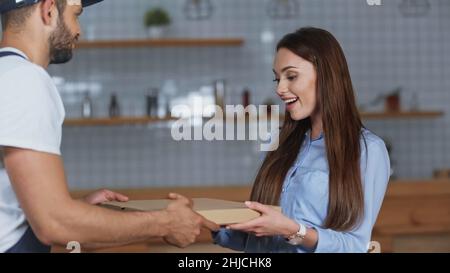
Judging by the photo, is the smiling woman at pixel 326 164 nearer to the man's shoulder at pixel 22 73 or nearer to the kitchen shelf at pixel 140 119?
the man's shoulder at pixel 22 73

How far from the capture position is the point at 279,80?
4.29 ft

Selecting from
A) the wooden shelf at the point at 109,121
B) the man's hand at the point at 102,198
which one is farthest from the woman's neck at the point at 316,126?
the wooden shelf at the point at 109,121

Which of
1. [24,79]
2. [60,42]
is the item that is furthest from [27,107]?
[60,42]

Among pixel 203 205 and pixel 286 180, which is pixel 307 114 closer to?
pixel 286 180

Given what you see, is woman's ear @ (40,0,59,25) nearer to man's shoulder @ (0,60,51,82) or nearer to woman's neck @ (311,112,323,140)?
man's shoulder @ (0,60,51,82)

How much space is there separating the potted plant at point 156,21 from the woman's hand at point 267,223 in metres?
2.37

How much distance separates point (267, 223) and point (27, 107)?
0.39 meters

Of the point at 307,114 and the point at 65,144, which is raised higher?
the point at 307,114

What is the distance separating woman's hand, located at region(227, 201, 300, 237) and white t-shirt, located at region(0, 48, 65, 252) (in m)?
0.30

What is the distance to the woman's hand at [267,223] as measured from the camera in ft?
3.86

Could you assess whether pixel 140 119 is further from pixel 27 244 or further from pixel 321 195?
pixel 27 244

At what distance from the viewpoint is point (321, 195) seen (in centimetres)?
129
